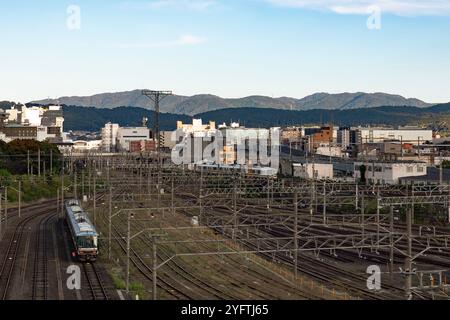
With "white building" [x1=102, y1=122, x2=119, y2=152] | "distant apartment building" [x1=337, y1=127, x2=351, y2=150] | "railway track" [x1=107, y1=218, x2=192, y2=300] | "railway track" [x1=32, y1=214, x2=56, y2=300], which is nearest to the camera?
"railway track" [x1=107, y1=218, x2=192, y2=300]

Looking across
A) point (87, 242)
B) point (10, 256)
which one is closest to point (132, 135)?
point (10, 256)

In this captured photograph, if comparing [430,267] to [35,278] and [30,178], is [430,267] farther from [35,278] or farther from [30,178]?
[30,178]

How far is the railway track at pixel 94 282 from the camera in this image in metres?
23.8

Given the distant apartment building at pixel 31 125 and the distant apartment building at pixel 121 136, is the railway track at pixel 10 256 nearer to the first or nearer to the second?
the distant apartment building at pixel 31 125

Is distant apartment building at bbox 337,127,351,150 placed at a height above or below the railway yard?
above

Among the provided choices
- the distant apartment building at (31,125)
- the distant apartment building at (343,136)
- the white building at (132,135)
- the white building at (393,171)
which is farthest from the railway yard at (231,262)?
the white building at (132,135)

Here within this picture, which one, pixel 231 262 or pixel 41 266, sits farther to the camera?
pixel 231 262

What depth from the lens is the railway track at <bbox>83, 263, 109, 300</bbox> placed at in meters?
23.8

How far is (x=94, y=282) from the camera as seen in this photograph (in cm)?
2633

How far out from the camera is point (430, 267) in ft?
102

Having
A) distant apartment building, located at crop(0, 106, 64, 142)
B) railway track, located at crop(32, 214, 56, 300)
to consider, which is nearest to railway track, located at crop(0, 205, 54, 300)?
railway track, located at crop(32, 214, 56, 300)

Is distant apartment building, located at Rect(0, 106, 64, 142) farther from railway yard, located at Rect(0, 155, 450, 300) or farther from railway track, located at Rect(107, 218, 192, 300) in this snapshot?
railway track, located at Rect(107, 218, 192, 300)

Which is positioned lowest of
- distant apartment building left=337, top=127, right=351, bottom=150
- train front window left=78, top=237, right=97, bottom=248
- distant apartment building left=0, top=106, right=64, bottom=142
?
train front window left=78, top=237, right=97, bottom=248

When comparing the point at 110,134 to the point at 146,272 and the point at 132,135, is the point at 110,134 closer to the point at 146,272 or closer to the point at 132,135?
the point at 132,135
